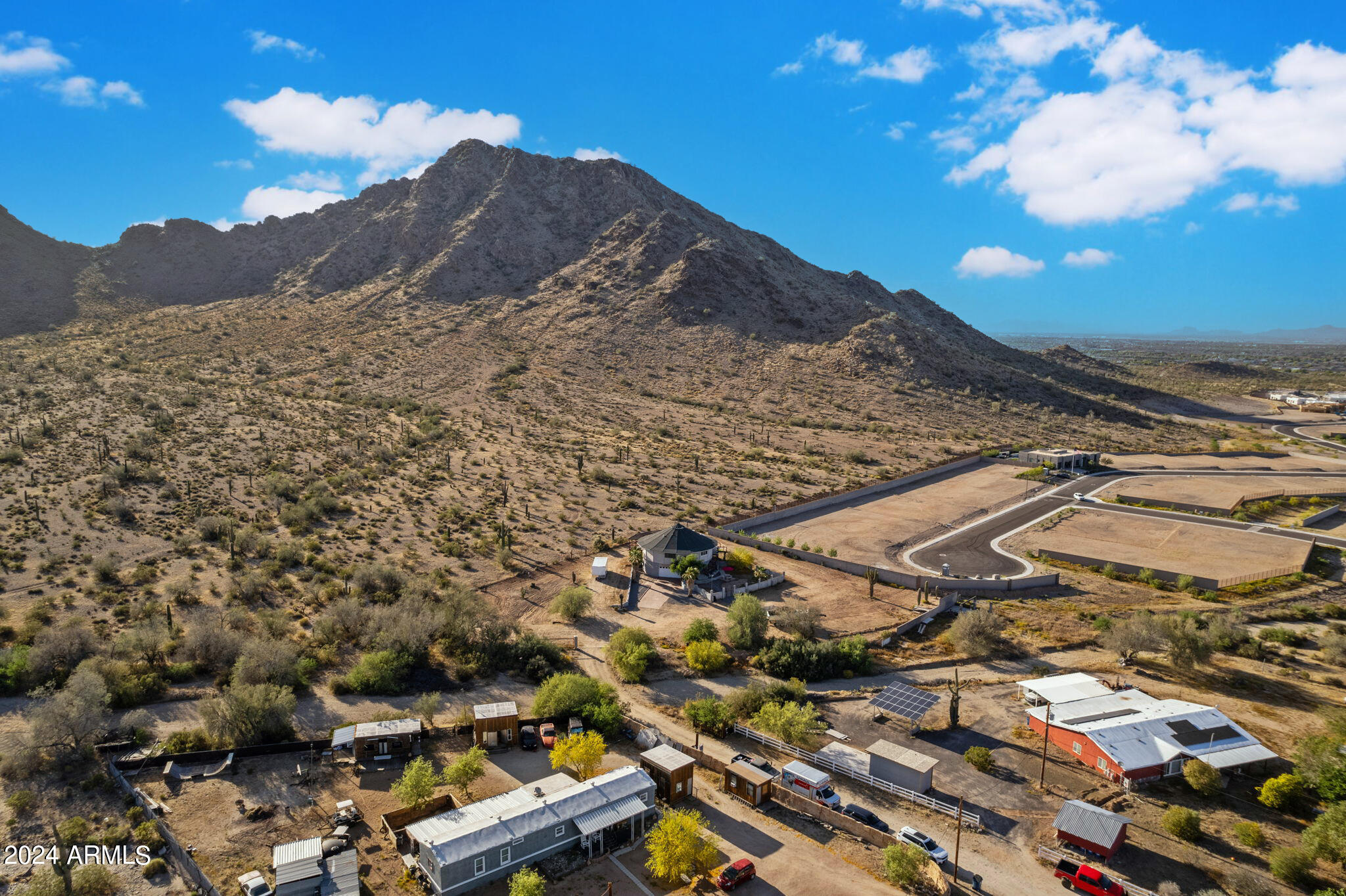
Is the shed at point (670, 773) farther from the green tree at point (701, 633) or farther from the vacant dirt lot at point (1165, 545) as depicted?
the vacant dirt lot at point (1165, 545)

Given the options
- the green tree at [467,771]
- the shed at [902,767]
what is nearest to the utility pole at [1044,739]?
the shed at [902,767]

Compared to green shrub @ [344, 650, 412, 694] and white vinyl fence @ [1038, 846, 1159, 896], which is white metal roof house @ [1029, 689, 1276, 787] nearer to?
white vinyl fence @ [1038, 846, 1159, 896]

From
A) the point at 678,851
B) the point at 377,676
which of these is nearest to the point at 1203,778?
the point at 678,851

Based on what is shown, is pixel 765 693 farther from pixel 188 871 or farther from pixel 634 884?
pixel 188 871

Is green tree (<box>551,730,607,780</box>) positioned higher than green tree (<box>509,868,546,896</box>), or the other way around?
green tree (<box>551,730,607,780</box>)

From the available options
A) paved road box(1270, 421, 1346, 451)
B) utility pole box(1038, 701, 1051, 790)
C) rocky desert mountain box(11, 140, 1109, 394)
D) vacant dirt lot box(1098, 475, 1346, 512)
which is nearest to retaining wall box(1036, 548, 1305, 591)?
vacant dirt lot box(1098, 475, 1346, 512)

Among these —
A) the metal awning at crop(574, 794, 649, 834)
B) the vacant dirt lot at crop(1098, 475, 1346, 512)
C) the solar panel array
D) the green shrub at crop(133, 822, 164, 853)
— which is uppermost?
the vacant dirt lot at crop(1098, 475, 1346, 512)
